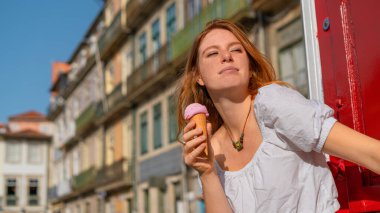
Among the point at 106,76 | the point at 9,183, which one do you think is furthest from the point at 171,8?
the point at 9,183

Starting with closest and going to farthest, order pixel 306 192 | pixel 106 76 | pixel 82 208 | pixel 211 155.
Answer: pixel 306 192, pixel 211 155, pixel 106 76, pixel 82 208

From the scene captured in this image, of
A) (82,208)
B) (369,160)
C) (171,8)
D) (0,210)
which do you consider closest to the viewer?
(369,160)

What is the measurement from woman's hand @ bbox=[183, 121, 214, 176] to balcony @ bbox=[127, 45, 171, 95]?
1746 cm

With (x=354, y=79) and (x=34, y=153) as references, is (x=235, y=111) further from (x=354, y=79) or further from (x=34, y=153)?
(x=34, y=153)

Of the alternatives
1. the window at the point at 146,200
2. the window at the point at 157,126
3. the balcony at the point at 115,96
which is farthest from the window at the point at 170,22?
the window at the point at 146,200

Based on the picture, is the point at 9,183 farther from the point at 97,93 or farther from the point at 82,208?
the point at 97,93

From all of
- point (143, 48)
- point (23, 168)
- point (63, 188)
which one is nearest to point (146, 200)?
point (143, 48)

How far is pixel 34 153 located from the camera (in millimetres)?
50906

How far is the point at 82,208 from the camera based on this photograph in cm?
3512

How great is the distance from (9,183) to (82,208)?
16581mm

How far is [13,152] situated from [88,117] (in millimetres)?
20533

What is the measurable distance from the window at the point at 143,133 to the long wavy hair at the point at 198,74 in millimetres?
20253

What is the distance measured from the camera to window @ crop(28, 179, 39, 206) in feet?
163

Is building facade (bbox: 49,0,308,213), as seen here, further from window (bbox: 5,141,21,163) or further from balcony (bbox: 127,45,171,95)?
window (bbox: 5,141,21,163)
